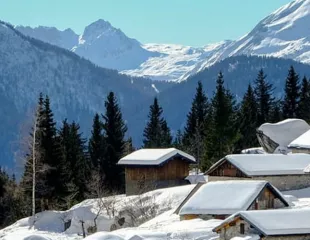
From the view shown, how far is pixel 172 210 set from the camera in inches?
1877

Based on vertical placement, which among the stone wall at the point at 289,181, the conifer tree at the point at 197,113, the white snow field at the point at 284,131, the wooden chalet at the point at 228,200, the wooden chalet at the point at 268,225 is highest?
the conifer tree at the point at 197,113

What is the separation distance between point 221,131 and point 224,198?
32.8 m

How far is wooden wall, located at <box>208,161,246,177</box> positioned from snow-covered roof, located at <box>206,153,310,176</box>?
323mm

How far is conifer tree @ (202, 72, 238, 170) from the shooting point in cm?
7200

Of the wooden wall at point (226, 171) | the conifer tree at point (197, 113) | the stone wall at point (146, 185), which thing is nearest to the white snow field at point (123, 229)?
the stone wall at point (146, 185)

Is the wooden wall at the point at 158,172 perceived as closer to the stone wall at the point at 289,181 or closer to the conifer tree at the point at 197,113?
the stone wall at the point at 289,181

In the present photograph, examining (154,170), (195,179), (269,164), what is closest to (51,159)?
(154,170)

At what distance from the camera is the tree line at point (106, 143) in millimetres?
59594

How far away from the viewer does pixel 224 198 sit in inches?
1612

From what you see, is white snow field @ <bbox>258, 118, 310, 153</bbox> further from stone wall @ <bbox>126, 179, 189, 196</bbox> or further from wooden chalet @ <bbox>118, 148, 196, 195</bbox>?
stone wall @ <bbox>126, 179, 189, 196</bbox>

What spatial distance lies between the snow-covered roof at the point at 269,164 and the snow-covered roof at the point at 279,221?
58.4 ft

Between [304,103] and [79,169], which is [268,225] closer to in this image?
[79,169]

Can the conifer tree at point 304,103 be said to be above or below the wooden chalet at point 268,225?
above

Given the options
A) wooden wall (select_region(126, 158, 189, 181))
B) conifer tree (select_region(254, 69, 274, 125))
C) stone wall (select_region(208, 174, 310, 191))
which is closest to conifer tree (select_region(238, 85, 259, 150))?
conifer tree (select_region(254, 69, 274, 125))
